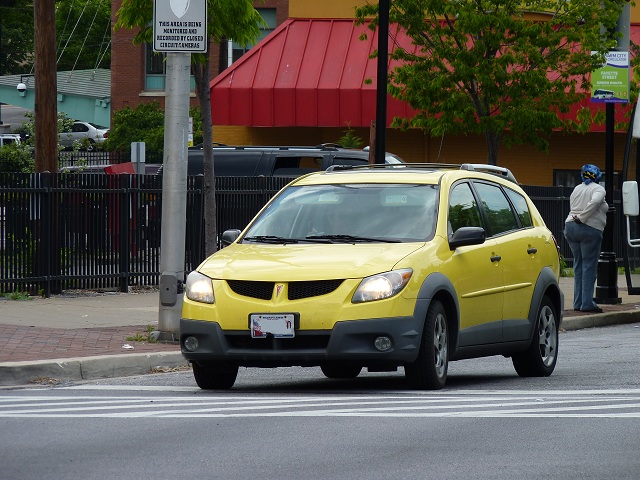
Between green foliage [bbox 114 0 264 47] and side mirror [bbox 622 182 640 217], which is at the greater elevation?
green foliage [bbox 114 0 264 47]

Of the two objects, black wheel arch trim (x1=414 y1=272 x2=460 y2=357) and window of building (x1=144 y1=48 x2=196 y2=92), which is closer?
black wheel arch trim (x1=414 y1=272 x2=460 y2=357)

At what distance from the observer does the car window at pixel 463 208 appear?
11.2m

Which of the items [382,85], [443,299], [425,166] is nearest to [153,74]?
[382,85]

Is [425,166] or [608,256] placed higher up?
[425,166]

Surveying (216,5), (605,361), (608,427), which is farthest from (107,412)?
(216,5)

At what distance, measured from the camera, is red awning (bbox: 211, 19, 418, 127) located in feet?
110

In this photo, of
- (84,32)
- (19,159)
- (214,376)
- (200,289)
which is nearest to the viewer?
(200,289)

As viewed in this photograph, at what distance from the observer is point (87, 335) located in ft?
46.9

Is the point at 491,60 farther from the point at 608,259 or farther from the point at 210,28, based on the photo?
the point at 210,28

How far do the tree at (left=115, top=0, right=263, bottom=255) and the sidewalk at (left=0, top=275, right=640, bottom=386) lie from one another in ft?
4.97

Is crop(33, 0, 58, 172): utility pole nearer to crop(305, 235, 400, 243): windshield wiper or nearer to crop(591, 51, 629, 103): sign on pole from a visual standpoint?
crop(591, 51, 629, 103): sign on pole

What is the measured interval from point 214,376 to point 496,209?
2882 mm

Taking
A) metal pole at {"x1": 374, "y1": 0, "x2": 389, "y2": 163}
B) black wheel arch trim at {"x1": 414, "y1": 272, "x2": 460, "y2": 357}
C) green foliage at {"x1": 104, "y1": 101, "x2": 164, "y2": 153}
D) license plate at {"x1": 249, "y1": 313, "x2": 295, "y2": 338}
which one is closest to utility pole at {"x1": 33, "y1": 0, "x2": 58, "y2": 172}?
metal pole at {"x1": 374, "y1": 0, "x2": 389, "y2": 163}

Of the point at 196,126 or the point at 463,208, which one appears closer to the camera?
the point at 463,208
